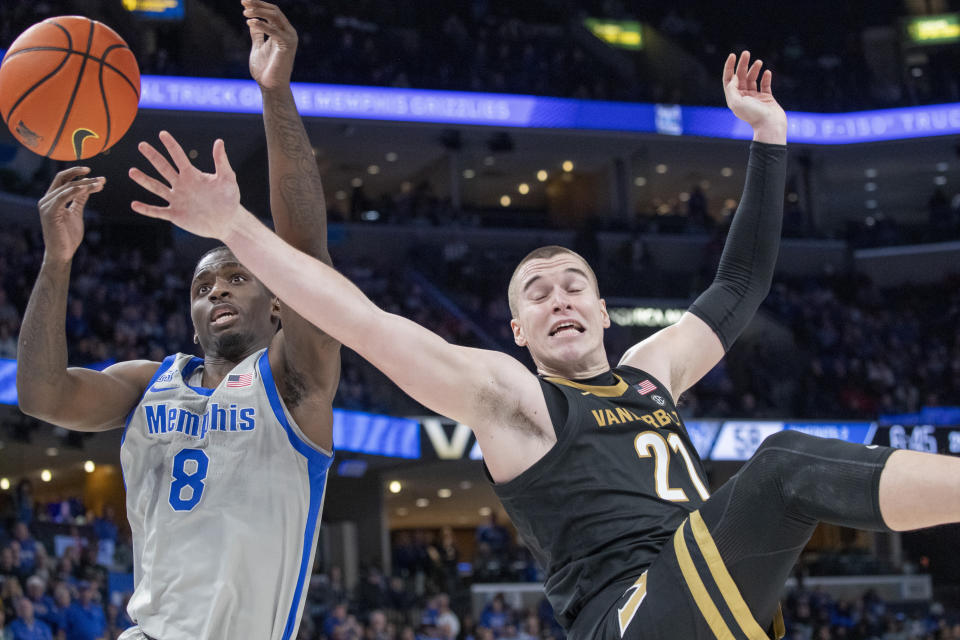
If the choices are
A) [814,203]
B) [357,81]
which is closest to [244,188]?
[357,81]

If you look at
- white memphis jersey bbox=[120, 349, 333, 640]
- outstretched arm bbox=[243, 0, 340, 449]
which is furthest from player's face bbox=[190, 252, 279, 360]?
outstretched arm bbox=[243, 0, 340, 449]

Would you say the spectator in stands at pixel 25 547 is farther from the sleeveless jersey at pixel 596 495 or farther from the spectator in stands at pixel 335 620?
the sleeveless jersey at pixel 596 495

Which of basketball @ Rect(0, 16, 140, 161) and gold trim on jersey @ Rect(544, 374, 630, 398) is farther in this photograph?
basketball @ Rect(0, 16, 140, 161)

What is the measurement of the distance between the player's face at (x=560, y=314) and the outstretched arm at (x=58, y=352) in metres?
1.43

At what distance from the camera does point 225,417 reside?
3781 millimetres

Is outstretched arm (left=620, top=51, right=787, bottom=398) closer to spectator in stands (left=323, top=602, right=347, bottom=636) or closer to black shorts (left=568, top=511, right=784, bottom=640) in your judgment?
black shorts (left=568, top=511, right=784, bottom=640)

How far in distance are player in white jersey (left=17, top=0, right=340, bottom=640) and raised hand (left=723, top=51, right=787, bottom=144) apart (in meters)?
1.79

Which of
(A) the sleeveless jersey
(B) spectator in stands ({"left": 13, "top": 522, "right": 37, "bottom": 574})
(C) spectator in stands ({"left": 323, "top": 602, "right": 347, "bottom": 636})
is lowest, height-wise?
(C) spectator in stands ({"left": 323, "top": 602, "right": 347, "bottom": 636})

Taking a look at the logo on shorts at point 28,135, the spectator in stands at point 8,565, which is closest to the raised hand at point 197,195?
the logo on shorts at point 28,135

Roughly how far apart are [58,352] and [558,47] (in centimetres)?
2759

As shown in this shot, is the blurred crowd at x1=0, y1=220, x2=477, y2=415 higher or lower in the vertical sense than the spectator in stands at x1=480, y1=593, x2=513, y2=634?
higher

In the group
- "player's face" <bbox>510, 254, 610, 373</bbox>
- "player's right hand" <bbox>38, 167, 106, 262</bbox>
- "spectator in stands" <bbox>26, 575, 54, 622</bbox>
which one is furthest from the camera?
"spectator in stands" <bbox>26, 575, 54, 622</bbox>

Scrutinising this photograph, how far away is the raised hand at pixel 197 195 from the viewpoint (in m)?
3.23

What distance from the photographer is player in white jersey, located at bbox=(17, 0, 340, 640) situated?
360cm
